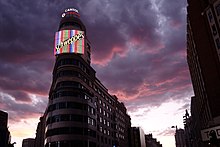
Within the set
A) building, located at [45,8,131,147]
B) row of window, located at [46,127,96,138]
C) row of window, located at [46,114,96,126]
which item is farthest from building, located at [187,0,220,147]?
building, located at [45,8,131,147]

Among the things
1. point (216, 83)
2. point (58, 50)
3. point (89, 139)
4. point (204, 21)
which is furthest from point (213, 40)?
point (58, 50)

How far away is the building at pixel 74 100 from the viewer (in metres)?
60.4

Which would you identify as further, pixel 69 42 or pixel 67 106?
pixel 69 42

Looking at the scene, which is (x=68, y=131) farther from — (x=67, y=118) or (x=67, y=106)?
(x=67, y=106)

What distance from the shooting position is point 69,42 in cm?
7744

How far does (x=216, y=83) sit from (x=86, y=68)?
4404 cm

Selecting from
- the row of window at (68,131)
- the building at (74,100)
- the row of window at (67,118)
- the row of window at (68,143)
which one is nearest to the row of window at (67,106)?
the building at (74,100)

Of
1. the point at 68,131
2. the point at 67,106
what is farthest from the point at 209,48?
the point at 68,131

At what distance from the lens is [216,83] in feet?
144

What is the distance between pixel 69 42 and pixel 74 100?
2369 cm

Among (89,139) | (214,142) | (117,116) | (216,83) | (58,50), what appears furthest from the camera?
(117,116)

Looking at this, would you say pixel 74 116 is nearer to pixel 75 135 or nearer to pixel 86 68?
pixel 75 135

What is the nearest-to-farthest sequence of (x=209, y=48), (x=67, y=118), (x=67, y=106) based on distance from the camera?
(x=209, y=48) → (x=67, y=118) → (x=67, y=106)

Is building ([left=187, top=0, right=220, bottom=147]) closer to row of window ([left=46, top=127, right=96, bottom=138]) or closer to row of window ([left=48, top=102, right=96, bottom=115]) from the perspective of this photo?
row of window ([left=46, top=127, right=96, bottom=138])
